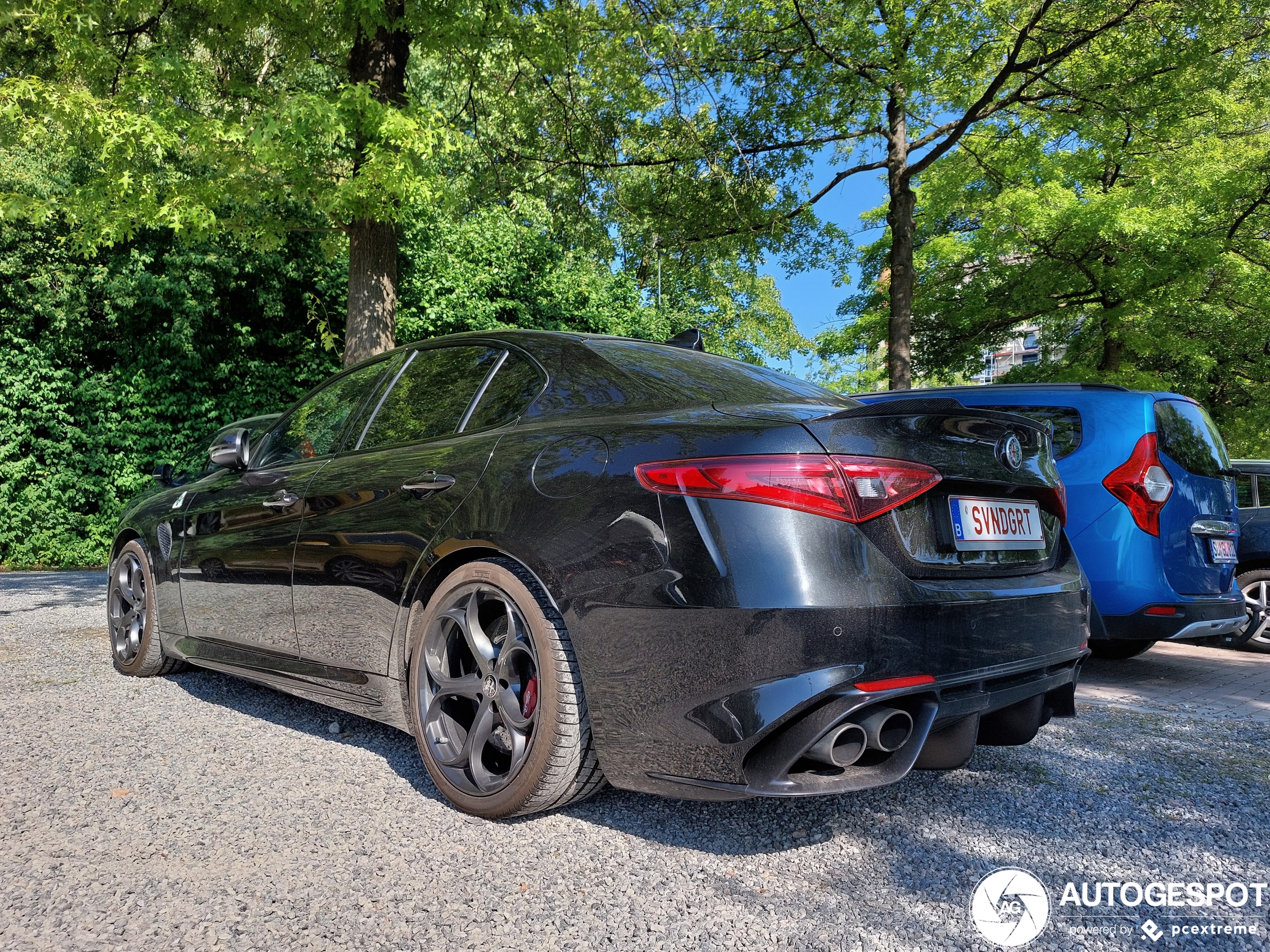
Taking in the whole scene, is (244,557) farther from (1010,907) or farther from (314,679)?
(1010,907)

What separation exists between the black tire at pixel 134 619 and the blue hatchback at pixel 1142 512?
380 cm

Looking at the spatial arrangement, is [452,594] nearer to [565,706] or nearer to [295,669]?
[565,706]

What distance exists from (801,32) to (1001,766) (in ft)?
33.9

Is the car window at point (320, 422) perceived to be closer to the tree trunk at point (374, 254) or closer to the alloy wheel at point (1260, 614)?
the tree trunk at point (374, 254)

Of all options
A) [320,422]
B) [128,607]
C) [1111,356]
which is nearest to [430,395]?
[320,422]

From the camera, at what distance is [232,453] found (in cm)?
400

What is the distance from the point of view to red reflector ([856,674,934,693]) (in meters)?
2.16

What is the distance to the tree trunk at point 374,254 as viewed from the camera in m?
8.58

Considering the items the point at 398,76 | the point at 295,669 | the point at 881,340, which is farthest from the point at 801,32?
the point at 295,669

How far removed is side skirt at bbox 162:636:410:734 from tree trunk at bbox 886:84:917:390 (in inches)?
361

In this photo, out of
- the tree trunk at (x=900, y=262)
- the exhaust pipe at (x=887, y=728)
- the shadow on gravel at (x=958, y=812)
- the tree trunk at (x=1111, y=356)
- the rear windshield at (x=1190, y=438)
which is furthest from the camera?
the tree trunk at (x=1111, y=356)

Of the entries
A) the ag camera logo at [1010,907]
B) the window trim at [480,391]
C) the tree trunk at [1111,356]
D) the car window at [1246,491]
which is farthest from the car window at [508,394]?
the tree trunk at [1111,356]

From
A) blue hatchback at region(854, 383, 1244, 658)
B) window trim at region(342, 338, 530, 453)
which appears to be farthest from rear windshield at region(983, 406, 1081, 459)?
window trim at region(342, 338, 530, 453)

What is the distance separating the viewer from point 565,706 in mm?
2496
